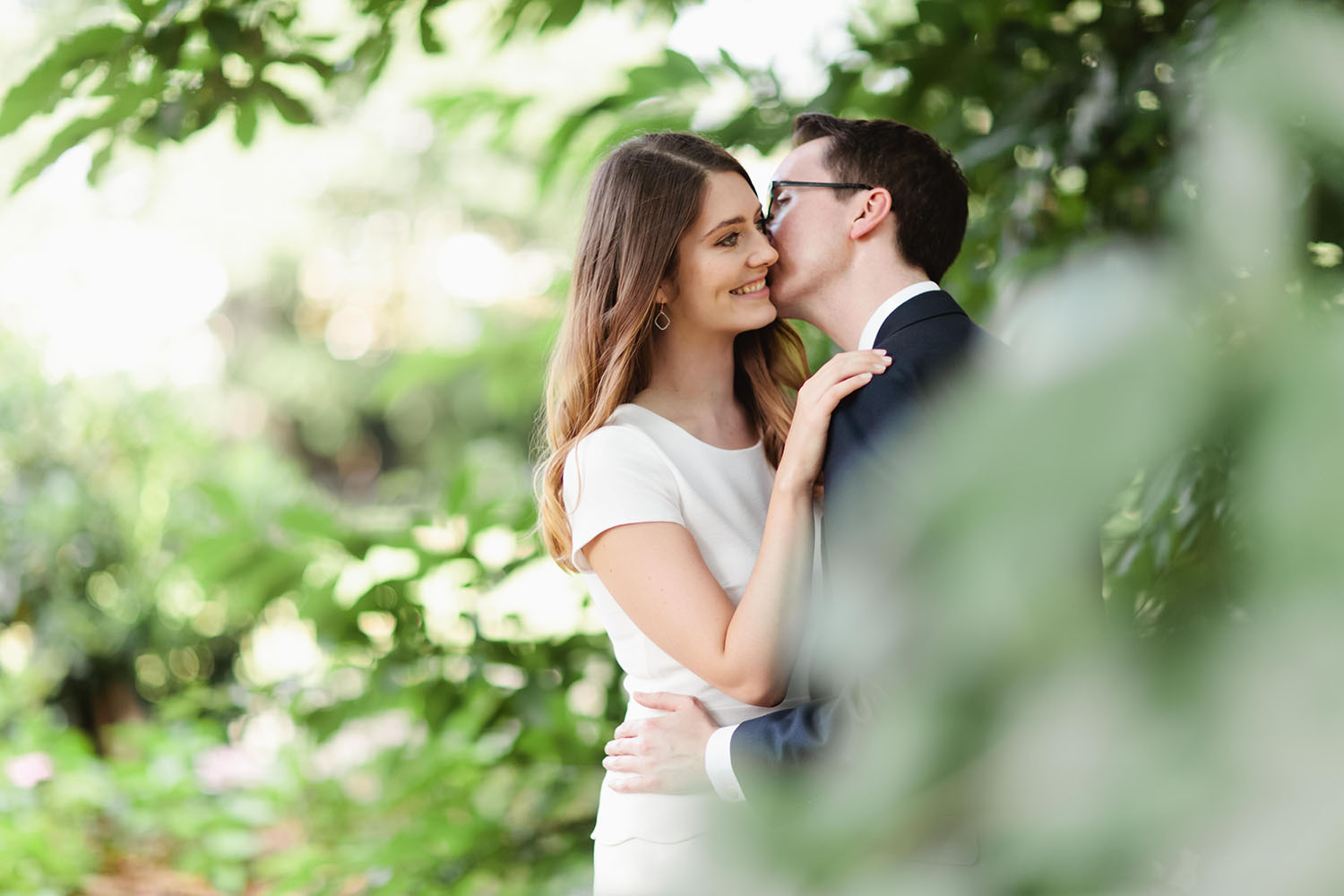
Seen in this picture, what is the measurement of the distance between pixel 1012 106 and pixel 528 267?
10.4 m

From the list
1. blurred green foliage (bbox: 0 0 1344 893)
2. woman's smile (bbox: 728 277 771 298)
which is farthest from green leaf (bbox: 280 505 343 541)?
woman's smile (bbox: 728 277 771 298)

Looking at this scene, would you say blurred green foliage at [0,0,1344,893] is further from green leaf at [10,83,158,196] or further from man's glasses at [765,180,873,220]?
man's glasses at [765,180,873,220]

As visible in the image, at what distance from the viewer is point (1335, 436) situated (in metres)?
0.21

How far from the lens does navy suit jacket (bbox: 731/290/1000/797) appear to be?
125 cm

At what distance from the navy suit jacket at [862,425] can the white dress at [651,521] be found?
0.17 meters

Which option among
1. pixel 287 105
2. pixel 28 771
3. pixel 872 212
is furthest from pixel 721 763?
pixel 28 771

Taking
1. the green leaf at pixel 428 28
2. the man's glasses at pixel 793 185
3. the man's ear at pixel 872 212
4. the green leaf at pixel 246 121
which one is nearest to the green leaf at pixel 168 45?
the green leaf at pixel 246 121

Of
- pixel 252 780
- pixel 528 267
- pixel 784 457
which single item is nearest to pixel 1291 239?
pixel 784 457

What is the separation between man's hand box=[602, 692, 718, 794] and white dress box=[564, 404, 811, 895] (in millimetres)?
22

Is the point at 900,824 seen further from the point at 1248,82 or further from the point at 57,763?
the point at 57,763

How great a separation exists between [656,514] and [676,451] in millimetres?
141

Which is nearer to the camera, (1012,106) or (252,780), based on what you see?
(1012,106)

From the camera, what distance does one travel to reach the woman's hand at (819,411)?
1.33m

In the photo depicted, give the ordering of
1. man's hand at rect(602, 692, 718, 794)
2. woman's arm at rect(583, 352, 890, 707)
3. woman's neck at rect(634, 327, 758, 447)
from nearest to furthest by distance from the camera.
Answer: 1. woman's arm at rect(583, 352, 890, 707)
2. man's hand at rect(602, 692, 718, 794)
3. woman's neck at rect(634, 327, 758, 447)
